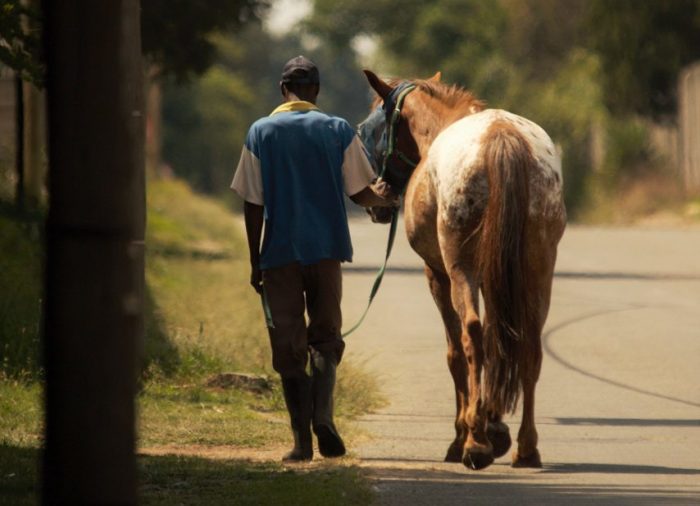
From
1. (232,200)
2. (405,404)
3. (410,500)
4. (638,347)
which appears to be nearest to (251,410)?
(405,404)

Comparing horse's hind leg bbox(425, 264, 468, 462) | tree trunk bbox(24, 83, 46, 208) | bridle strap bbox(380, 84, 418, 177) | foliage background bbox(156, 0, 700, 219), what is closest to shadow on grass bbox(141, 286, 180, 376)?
bridle strap bbox(380, 84, 418, 177)

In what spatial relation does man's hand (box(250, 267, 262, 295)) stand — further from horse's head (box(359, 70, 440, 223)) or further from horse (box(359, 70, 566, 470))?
horse's head (box(359, 70, 440, 223))

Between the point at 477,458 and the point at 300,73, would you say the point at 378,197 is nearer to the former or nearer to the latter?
the point at 300,73

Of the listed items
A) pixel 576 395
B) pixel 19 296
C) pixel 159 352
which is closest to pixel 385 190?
pixel 576 395

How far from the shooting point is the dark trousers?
28.3 feet

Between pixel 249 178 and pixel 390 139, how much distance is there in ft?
4.54

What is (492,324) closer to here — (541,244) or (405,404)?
(541,244)

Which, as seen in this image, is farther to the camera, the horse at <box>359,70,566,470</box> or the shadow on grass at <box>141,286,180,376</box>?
the shadow on grass at <box>141,286,180,376</box>

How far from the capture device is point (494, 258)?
8547 millimetres

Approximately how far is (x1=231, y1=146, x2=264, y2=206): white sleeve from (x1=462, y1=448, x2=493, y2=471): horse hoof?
1.57 metres

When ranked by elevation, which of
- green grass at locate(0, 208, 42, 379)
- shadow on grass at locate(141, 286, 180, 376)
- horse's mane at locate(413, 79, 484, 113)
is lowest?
shadow on grass at locate(141, 286, 180, 376)

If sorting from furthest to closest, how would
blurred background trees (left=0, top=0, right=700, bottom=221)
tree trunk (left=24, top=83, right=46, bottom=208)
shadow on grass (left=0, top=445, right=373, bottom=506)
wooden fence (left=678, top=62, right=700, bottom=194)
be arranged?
wooden fence (left=678, top=62, right=700, bottom=194) < blurred background trees (left=0, top=0, right=700, bottom=221) < tree trunk (left=24, top=83, right=46, bottom=208) < shadow on grass (left=0, top=445, right=373, bottom=506)

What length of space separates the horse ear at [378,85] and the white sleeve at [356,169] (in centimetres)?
111

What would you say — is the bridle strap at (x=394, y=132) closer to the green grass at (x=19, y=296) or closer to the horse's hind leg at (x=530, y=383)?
the horse's hind leg at (x=530, y=383)
